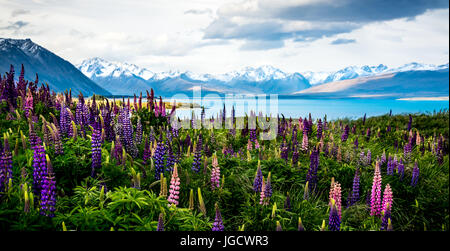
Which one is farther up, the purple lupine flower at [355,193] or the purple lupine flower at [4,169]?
the purple lupine flower at [4,169]

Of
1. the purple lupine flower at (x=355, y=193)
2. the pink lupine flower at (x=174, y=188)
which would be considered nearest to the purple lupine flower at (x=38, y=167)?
the pink lupine flower at (x=174, y=188)

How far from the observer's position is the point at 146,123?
356 inches

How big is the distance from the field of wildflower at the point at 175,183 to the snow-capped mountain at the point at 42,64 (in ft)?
2.17

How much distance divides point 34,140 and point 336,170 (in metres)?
5.47

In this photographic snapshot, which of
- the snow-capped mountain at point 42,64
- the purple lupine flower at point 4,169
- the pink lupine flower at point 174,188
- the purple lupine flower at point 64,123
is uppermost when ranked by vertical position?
the snow-capped mountain at point 42,64

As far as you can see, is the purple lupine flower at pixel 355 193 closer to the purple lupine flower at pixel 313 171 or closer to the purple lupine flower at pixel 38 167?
the purple lupine flower at pixel 313 171

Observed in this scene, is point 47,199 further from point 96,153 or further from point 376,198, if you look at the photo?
point 376,198

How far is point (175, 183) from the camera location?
3.92 metres

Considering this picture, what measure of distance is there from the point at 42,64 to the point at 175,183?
454cm

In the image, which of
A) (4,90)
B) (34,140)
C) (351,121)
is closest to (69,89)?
(4,90)

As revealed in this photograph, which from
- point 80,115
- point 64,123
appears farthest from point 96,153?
point 80,115

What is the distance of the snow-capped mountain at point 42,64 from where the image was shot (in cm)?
515

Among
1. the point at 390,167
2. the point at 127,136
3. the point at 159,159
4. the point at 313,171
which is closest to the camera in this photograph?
the point at 159,159
